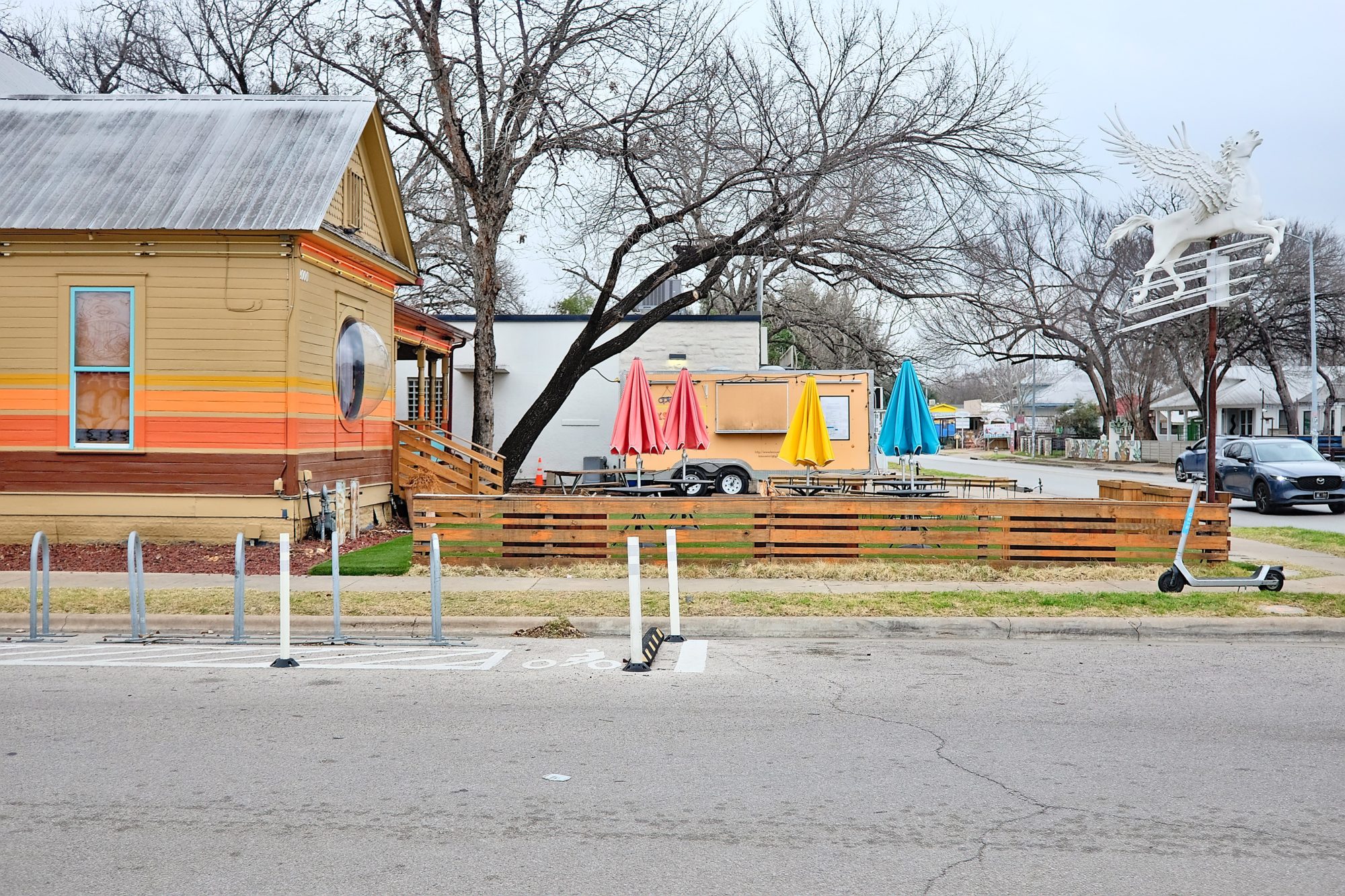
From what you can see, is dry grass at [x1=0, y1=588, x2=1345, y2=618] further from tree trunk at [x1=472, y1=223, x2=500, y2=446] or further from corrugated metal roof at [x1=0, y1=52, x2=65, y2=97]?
corrugated metal roof at [x1=0, y1=52, x2=65, y2=97]

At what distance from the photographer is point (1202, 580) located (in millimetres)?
10680

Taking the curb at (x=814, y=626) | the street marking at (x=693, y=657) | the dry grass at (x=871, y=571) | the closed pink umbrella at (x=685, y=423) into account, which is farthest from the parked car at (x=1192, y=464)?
the street marking at (x=693, y=657)

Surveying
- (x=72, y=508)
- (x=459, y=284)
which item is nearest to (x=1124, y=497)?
(x=72, y=508)

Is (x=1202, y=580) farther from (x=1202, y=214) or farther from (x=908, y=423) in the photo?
(x=908, y=423)

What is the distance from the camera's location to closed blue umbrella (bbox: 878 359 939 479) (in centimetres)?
1669

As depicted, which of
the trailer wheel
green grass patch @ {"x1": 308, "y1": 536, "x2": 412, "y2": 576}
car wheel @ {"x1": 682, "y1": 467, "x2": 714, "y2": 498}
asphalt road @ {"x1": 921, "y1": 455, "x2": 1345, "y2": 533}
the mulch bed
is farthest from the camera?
car wheel @ {"x1": 682, "y1": 467, "x2": 714, "y2": 498}

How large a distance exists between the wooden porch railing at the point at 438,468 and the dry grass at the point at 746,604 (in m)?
7.92

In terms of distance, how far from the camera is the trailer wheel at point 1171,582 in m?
11.1

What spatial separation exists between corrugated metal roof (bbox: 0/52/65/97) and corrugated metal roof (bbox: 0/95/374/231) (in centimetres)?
640

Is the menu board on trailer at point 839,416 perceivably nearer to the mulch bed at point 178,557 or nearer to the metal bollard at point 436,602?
the mulch bed at point 178,557

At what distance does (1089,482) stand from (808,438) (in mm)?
21907

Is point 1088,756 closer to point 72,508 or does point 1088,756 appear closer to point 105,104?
point 72,508

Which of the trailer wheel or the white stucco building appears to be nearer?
the trailer wheel

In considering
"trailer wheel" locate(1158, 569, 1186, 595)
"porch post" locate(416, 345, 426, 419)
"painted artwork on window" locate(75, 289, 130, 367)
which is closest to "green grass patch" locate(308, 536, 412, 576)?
"painted artwork on window" locate(75, 289, 130, 367)
